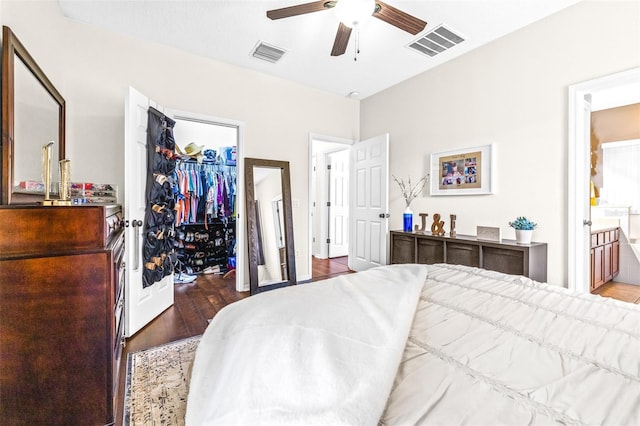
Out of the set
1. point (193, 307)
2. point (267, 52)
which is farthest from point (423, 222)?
point (193, 307)

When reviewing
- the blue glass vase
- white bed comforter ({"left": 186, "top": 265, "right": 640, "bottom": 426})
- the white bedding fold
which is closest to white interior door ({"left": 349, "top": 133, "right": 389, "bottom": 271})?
the blue glass vase

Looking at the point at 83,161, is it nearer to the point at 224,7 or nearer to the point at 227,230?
the point at 224,7

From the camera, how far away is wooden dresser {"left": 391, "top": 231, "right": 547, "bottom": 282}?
8.21ft

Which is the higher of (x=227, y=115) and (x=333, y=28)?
(x=333, y=28)

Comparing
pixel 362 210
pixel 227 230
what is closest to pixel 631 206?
pixel 362 210

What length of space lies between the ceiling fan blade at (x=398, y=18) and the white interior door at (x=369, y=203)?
5.70ft

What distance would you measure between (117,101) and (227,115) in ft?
3.60

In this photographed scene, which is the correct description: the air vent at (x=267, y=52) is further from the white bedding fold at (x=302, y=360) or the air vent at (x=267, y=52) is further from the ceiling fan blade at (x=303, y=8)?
the white bedding fold at (x=302, y=360)

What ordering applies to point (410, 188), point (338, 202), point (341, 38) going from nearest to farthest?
point (341, 38) → point (410, 188) → point (338, 202)

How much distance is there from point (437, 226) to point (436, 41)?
6.44 feet

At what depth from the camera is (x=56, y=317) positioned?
129 centimetres

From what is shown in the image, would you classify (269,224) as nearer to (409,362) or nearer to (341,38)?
(341,38)

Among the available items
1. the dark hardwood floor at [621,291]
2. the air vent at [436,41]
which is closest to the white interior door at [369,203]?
the air vent at [436,41]

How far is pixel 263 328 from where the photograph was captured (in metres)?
0.82
